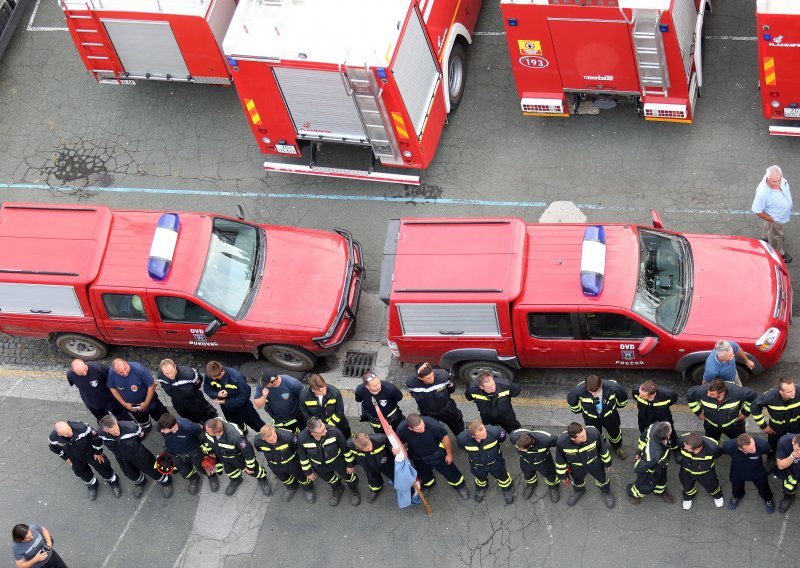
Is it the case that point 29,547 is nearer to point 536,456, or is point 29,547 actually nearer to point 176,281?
point 176,281

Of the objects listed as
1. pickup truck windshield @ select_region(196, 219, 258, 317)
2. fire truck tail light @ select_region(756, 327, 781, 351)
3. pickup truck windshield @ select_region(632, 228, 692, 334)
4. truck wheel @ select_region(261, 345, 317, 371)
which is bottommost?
truck wheel @ select_region(261, 345, 317, 371)

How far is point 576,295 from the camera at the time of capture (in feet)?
40.1

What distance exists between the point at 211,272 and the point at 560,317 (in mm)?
4131

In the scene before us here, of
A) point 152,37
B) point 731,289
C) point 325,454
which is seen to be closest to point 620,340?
point 731,289

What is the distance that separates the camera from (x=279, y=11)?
47.9ft

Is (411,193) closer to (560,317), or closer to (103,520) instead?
(560,317)

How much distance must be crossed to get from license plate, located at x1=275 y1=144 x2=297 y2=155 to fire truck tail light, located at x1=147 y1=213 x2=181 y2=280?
2252 millimetres

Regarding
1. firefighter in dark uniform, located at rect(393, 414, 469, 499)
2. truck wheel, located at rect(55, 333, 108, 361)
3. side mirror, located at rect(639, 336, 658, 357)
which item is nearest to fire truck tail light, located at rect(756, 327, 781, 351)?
side mirror, located at rect(639, 336, 658, 357)

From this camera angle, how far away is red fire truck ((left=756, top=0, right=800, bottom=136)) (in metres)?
13.0

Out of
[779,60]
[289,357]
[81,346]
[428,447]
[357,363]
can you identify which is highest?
[779,60]

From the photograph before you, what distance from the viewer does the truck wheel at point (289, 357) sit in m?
13.6

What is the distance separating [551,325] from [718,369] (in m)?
1.81

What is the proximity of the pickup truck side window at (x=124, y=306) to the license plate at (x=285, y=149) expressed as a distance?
10.5 ft

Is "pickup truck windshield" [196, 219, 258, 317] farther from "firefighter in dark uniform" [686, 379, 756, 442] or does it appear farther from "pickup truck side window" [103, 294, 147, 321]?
"firefighter in dark uniform" [686, 379, 756, 442]
